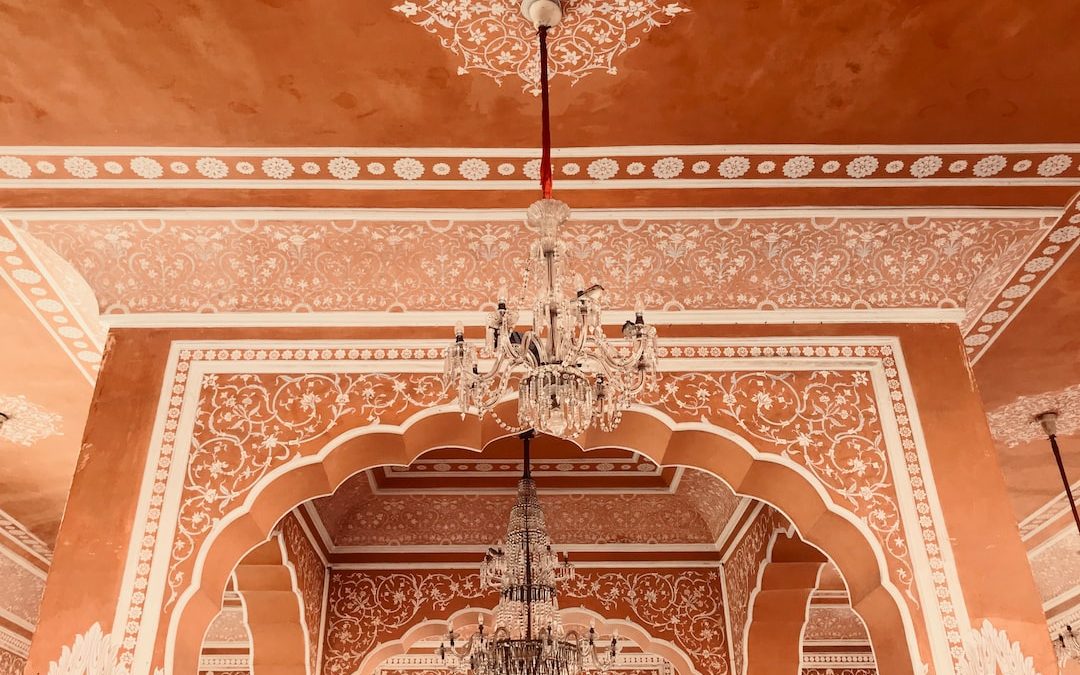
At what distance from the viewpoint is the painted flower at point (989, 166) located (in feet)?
12.2

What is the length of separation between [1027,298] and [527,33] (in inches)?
114

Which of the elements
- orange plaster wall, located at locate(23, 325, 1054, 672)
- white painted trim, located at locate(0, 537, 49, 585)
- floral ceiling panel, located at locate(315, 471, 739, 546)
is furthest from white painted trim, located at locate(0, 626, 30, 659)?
orange plaster wall, located at locate(23, 325, 1054, 672)

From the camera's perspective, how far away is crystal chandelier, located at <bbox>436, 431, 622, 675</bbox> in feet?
17.2

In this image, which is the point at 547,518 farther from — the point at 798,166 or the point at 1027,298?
the point at 798,166

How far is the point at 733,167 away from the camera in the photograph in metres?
3.73

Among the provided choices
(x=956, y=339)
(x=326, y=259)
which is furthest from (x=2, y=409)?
(x=956, y=339)

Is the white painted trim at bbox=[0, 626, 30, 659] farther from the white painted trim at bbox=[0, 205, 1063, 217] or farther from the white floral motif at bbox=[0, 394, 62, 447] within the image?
the white painted trim at bbox=[0, 205, 1063, 217]

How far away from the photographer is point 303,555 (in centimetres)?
612

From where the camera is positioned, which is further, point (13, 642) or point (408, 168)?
point (13, 642)

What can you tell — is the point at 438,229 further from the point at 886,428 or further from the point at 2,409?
the point at 2,409

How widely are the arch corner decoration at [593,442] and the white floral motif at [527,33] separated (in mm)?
1470

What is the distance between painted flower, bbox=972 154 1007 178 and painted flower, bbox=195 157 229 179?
3.03m

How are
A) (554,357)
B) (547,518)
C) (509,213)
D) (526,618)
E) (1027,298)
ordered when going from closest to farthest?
1. (554,357)
2. (509,213)
3. (1027,298)
4. (526,618)
5. (547,518)

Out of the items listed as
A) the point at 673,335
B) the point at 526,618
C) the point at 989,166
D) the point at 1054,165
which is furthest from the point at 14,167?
the point at 1054,165
